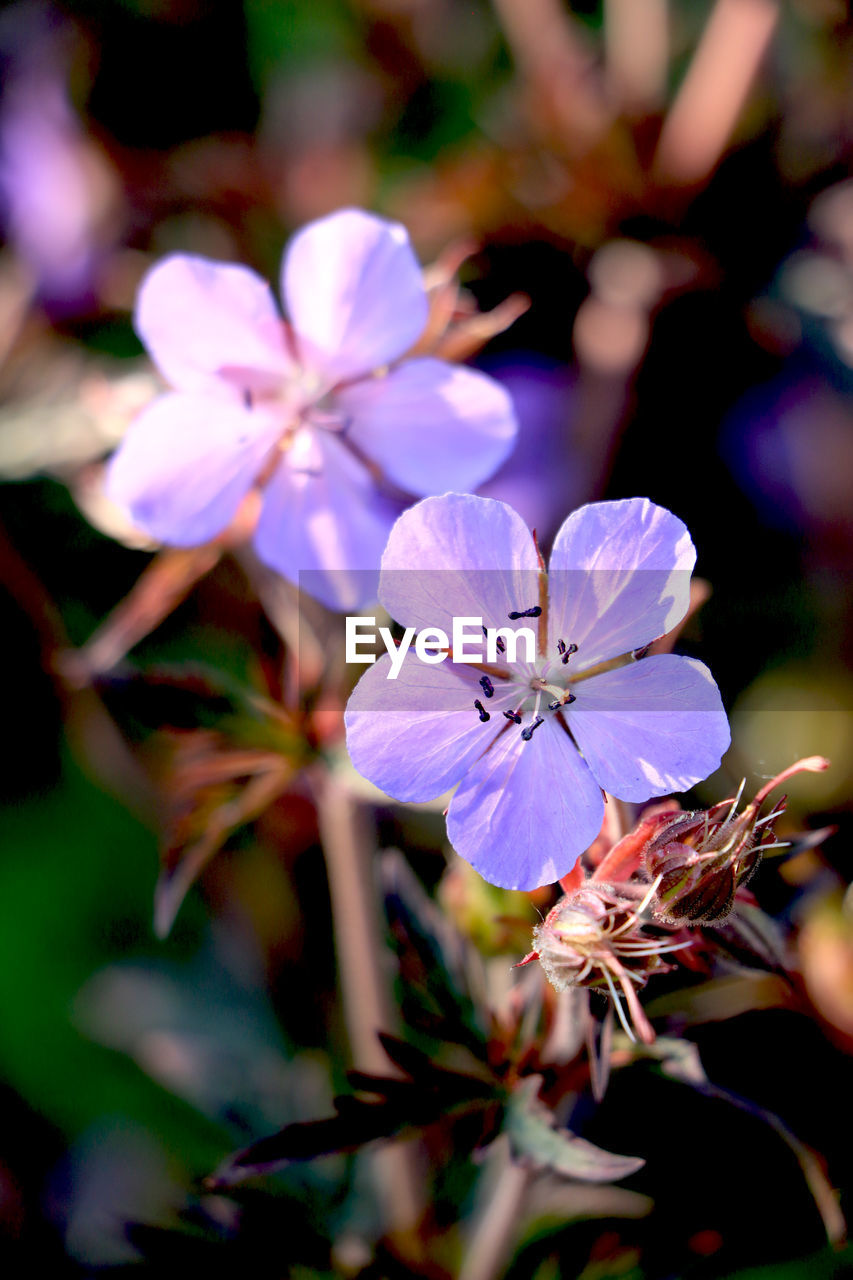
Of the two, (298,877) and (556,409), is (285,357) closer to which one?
(556,409)

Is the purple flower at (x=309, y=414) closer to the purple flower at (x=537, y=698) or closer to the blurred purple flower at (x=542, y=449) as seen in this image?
the purple flower at (x=537, y=698)

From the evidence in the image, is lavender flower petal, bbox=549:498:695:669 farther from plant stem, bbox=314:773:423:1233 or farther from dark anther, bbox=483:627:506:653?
plant stem, bbox=314:773:423:1233

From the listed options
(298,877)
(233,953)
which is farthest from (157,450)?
(233,953)

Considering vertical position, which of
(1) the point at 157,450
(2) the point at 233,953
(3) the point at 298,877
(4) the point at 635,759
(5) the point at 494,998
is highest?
(1) the point at 157,450

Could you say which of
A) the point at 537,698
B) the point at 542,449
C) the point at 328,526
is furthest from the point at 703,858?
the point at 542,449

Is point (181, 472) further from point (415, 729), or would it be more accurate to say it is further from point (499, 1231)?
point (499, 1231)

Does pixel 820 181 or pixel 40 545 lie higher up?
pixel 820 181

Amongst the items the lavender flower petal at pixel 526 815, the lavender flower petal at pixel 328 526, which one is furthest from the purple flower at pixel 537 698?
the lavender flower petal at pixel 328 526
